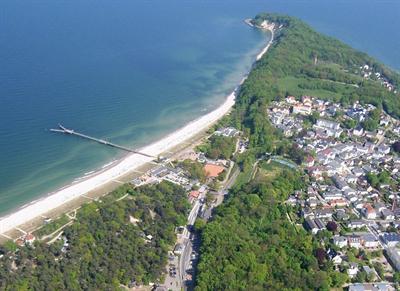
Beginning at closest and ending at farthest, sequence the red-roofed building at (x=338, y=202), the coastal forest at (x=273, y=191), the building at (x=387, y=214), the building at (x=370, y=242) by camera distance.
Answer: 1. the coastal forest at (x=273, y=191)
2. the building at (x=370, y=242)
3. the building at (x=387, y=214)
4. the red-roofed building at (x=338, y=202)

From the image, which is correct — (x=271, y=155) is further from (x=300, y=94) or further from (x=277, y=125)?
(x=300, y=94)

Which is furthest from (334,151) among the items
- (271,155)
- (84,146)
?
(84,146)

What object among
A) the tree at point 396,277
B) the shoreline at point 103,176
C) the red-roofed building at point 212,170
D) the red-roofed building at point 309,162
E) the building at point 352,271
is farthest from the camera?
the red-roofed building at point 309,162

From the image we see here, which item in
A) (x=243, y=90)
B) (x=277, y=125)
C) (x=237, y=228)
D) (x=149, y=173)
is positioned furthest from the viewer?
(x=243, y=90)

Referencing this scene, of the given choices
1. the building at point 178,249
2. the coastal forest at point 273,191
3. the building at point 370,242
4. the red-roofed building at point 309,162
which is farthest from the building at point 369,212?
the building at point 178,249

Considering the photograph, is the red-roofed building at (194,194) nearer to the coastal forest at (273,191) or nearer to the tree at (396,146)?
the coastal forest at (273,191)

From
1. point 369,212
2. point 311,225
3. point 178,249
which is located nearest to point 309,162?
point 369,212
